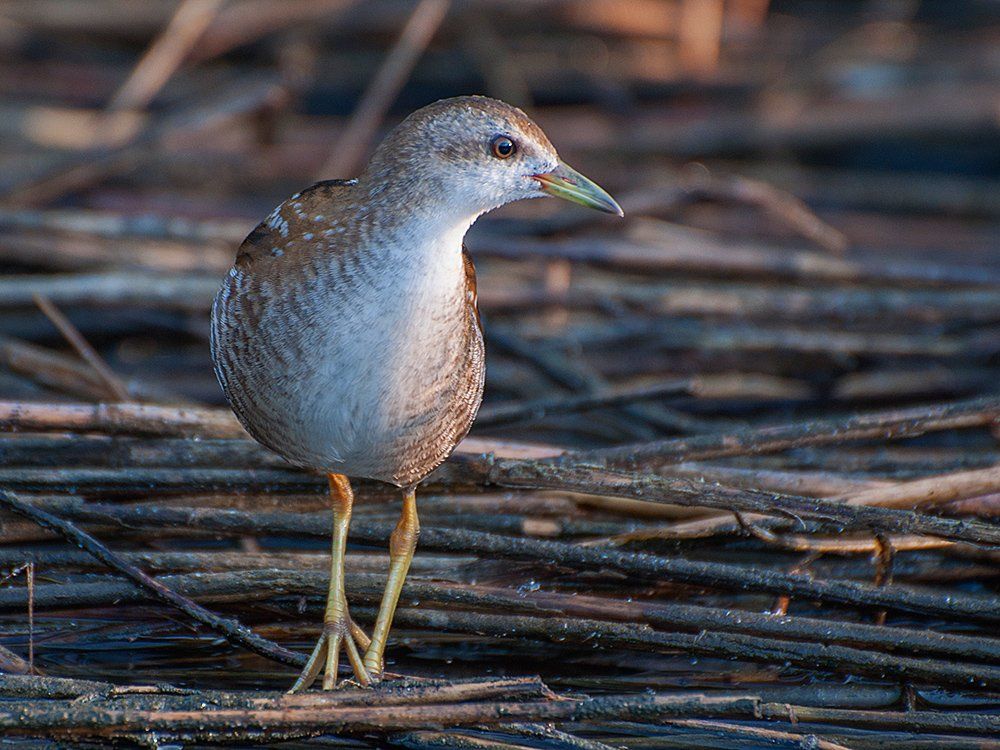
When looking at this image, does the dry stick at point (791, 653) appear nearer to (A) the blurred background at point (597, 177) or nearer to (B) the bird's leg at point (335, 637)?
(B) the bird's leg at point (335, 637)

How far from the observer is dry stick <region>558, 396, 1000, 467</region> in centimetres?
359

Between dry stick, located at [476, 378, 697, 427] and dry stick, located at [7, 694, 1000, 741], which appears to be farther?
dry stick, located at [476, 378, 697, 427]

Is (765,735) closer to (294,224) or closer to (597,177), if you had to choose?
(294,224)

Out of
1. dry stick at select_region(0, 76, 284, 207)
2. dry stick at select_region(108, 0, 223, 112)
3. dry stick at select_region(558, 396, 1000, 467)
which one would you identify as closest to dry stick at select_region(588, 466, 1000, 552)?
dry stick at select_region(558, 396, 1000, 467)

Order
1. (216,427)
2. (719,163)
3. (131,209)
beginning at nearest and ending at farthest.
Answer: (216,427)
(131,209)
(719,163)

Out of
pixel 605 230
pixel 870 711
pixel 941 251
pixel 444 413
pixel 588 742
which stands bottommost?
pixel 588 742

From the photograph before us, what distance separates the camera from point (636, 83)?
24.1 ft

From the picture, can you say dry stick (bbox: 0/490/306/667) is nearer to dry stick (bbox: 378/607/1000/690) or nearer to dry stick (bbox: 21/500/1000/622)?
dry stick (bbox: 21/500/1000/622)

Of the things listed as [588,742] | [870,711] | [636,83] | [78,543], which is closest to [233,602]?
[78,543]

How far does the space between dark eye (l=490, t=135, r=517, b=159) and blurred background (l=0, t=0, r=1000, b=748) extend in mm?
1119

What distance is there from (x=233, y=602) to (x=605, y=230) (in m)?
3.10

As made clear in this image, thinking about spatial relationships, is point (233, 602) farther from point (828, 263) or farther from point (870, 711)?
point (828, 263)

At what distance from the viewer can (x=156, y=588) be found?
3.09 meters

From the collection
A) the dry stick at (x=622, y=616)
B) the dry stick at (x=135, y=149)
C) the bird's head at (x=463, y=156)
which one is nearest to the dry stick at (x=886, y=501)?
the dry stick at (x=622, y=616)
